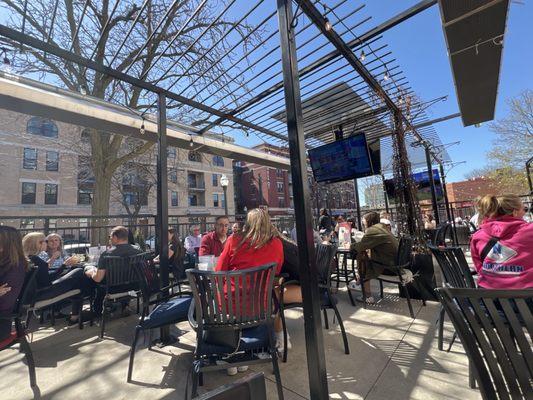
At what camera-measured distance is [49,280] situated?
3363mm

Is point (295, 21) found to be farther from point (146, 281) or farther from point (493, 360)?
point (146, 281)

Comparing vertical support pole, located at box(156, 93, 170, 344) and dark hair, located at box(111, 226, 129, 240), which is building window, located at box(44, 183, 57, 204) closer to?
dark hair, located at box(111, 226, 129, 240)

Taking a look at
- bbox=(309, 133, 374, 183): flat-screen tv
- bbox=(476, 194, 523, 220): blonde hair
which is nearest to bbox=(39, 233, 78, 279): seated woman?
bbox=(309, 133, 374, 183): flat-screen tv

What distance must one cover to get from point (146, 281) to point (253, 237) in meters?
1.55

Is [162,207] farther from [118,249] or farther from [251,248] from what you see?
[251,248]

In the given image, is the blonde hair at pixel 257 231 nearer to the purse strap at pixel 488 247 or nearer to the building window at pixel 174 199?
the purse strap at pixel 488 247

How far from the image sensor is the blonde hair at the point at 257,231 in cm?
238

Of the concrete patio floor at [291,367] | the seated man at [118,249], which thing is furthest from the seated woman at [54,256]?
the concrete patio floor at [291,367]

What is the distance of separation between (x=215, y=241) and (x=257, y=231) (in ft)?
7.36

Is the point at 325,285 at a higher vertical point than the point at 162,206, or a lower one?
lower

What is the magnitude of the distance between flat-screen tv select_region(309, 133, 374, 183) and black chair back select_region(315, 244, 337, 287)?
322 centimetres

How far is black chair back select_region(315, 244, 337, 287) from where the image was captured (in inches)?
117

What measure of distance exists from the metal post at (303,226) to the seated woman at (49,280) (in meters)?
3.27

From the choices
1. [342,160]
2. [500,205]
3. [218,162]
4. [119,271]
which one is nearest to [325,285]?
[500,205]
